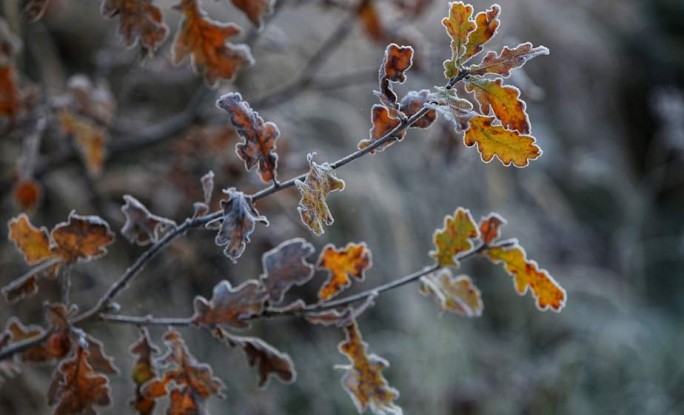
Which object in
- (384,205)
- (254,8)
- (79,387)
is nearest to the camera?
(79,387)

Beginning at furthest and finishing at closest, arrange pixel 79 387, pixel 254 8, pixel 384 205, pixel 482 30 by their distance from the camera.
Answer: pixel 384 205 < pixel 254 8 < pixel 79 387 < pixel 482 30

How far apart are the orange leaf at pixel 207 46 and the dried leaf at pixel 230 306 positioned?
223mm

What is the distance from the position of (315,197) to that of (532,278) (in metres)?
0.25

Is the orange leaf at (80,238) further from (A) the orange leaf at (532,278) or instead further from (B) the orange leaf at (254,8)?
(A) the orange leaf at (532,278)

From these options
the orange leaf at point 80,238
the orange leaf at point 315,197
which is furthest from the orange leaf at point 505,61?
the orange leaf at point 80,238

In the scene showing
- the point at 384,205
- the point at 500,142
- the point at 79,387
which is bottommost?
the point at 79,387

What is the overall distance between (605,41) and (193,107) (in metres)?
3.57

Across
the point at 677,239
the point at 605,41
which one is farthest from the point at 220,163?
the point at 605,41

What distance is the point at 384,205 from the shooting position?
2498 millimetres

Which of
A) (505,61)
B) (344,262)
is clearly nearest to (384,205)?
(344,262)

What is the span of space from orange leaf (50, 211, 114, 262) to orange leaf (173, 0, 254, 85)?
19cm

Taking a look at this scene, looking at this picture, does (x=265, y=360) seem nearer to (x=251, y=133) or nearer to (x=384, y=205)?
(x=251, y=133)

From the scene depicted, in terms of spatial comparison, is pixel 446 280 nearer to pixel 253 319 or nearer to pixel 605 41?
pixel 253 319

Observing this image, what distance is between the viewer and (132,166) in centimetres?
209
